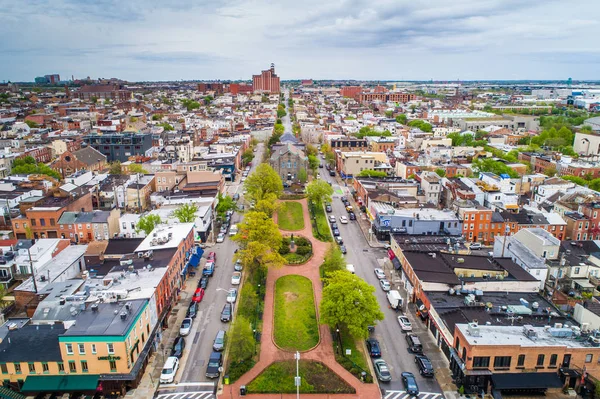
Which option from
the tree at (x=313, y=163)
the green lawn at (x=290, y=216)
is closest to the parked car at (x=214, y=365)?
the green lawn at (x=290, y=216)

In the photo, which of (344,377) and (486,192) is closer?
(344,377)

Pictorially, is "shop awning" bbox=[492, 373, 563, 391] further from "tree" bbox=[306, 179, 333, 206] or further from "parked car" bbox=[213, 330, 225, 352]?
"tree" bbox=[306, 179, 333, 206]

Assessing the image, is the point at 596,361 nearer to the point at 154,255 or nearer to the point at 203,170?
the point at 154,255

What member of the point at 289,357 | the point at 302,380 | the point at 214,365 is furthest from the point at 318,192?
the point at 302,380

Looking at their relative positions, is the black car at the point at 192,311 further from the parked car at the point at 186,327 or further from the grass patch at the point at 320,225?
the grass patch at the point at 320,225

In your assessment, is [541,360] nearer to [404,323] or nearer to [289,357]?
[404,323]

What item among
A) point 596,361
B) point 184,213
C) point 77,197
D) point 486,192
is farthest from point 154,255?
point 486,192
